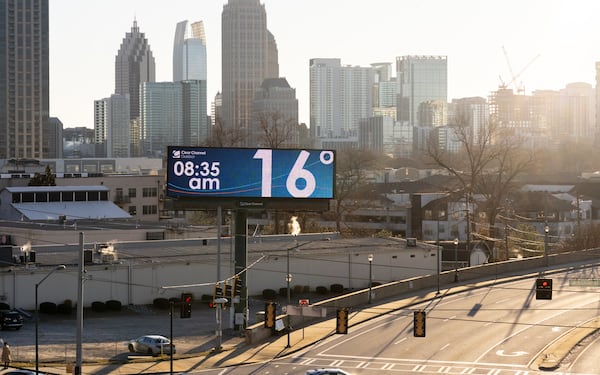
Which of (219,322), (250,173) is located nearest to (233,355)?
(219,322)

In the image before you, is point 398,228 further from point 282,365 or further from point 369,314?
point 282,365

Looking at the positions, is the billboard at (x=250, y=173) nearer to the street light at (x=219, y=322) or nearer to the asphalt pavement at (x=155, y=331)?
the street light at (x=219, y=322)

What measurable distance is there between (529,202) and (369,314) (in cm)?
9224

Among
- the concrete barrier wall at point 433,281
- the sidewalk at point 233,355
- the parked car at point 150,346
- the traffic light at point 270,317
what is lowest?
the sidewalk at point 233,355

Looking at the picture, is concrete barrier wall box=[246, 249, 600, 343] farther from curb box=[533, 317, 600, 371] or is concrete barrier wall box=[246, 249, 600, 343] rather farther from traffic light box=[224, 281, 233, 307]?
curb box=[533, 317, 600, 371]

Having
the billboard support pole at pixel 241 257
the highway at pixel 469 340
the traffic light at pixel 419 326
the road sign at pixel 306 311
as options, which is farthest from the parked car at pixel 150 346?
the traffic light at pixel 419 326

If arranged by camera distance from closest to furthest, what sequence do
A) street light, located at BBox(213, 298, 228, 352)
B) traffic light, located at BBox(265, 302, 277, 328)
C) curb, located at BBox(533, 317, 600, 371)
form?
1. curb, located at BBox(533, 317, 600, 371)
2. traffic light, located at BBox(265, 302, 277, 328)
3. street light, located at BBox(213, 298, 228, 352)

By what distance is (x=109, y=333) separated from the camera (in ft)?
213

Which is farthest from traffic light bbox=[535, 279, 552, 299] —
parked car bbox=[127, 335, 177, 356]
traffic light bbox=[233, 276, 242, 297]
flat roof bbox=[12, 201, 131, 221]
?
flat roof bbox=[12, 201, 131, 221]

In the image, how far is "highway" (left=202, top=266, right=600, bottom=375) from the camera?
52.9m

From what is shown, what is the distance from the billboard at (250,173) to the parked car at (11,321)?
40.5ft

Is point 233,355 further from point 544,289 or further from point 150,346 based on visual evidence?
point 544,289

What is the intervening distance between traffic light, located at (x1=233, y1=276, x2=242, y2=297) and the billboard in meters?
5.07

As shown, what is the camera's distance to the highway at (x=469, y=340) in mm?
52938
